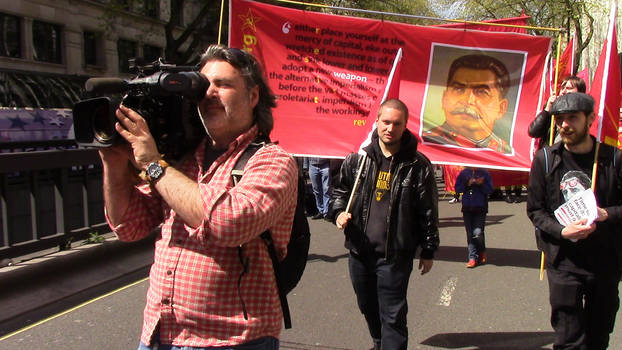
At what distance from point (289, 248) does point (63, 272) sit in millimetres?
4797

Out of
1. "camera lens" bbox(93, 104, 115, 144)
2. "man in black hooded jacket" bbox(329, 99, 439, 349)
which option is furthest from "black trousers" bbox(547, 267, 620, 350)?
"camera lens" bbox(93, 104, 115, 144)

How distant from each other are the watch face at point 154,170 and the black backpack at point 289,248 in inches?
9.3

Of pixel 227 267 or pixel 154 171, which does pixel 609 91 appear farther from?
pixel 154 171

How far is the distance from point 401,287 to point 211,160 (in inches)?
79.9

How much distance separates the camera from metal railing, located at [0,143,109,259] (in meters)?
5.56

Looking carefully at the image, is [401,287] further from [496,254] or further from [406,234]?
[496,254]

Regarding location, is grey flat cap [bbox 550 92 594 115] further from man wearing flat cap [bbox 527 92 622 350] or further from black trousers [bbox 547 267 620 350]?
black trousers [bbox 547 267 620 350]

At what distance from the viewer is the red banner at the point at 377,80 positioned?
5883 millimetres

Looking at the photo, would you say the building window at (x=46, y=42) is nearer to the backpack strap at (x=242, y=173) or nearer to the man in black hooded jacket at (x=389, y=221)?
the man in black hooded jacket at (x=389, y=221)

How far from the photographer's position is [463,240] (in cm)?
812

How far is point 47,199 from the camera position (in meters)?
6.12

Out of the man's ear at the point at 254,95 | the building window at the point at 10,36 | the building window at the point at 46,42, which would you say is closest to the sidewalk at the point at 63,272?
the man's ear at the point at 254,95

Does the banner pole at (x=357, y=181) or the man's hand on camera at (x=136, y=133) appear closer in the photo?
the man's hand on camera at (x=136, y=133)

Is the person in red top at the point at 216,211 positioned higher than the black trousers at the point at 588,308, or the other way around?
the person in red top at the point at 216,211
